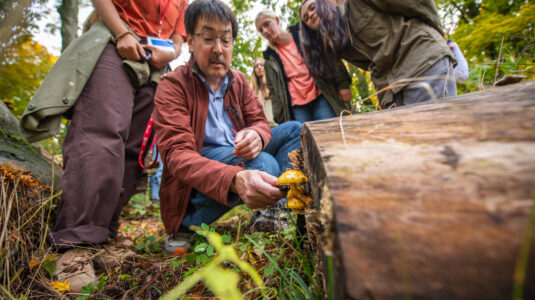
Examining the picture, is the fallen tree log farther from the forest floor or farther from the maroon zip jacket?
the maroon zip jacket

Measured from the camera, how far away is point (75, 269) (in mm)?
1556

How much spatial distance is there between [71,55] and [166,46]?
0.83m

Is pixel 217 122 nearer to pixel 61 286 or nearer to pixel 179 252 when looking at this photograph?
pixel 179 252

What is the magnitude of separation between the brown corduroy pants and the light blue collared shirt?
0.74 m

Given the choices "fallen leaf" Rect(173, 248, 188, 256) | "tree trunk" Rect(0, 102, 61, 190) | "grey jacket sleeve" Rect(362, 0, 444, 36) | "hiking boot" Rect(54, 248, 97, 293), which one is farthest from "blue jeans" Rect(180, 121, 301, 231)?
"grey jacket sleeve" Rect(362, 0, 444, 36)

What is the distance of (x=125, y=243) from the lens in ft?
7.43

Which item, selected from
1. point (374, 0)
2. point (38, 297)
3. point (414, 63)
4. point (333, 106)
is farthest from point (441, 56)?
point (38, 297)

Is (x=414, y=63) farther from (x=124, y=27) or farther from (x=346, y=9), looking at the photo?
(x=124, y=27)

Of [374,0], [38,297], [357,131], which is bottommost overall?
[38,297]

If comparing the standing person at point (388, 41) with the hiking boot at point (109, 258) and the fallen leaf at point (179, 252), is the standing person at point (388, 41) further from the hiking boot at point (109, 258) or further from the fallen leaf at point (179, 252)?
the hiking boot at point (109, 258)

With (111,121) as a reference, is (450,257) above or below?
below

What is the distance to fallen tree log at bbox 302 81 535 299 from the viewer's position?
0.43m

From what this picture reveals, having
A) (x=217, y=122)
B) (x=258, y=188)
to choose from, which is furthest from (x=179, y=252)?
(x=217, y=122)

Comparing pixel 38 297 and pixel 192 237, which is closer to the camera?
pixel 38 297
